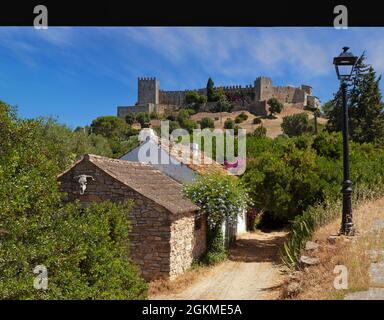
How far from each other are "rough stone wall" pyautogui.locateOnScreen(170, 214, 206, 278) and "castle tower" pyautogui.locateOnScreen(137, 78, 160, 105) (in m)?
83.0

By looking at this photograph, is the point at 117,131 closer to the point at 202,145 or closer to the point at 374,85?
the point at 202,145

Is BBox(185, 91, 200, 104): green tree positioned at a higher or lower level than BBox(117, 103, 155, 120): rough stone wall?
higher

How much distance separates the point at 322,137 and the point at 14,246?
1994 cm

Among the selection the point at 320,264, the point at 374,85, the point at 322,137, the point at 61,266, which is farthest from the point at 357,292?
the point at 374,85

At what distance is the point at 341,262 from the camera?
6.42 meters

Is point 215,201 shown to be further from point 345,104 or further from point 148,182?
point 345,104

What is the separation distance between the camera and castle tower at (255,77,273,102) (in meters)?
88.5

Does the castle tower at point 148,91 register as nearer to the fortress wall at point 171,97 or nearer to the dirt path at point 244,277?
the fortress wall at point 171,97

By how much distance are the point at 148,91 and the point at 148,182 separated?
84.5 meters

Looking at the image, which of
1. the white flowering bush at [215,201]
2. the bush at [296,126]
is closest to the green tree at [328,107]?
the bush at [296,126]

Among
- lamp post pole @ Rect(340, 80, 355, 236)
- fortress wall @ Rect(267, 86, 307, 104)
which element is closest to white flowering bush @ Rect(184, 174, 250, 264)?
lamp post pole @ Rect(340, 80, 355, 236)

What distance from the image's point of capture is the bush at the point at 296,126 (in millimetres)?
61522

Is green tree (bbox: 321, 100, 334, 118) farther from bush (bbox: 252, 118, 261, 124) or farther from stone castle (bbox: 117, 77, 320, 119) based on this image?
stone castle (bbox: 117, 77, 320, 119)

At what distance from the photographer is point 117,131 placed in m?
60.5
